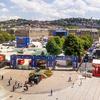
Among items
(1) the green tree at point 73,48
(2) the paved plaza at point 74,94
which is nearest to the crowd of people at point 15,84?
(2) the paved plaza at point 74,94

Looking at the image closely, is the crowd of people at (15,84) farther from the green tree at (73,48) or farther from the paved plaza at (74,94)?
the green tree at (73,48)

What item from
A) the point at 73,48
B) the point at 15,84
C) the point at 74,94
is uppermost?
the point at 73,48

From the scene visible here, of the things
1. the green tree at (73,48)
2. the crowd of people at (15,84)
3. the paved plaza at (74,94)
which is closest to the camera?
the paved plaza at (74,94)

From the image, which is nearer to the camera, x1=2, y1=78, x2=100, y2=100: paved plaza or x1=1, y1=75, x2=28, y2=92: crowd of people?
x1=2, y1=78, x2=100, y2=100: paved plaza

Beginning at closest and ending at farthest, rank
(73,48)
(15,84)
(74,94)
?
(74,94) → (15,84) → (73,48)

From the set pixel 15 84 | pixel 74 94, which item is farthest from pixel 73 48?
pixel 74 94

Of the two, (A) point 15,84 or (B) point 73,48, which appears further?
(B) point 73,48

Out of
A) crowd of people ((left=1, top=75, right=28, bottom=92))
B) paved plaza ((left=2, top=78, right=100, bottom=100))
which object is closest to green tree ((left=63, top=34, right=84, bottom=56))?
crowd of people ((left=1, top=75, right=28, bottom=92))

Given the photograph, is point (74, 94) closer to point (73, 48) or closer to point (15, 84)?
point (15, 84)

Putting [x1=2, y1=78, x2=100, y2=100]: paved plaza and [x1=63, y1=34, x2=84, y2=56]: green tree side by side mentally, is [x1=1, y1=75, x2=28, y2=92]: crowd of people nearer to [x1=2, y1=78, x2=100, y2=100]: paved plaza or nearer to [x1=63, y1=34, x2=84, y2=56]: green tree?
[x1=2, y1=78, x2=100, y2=100]: paved plaza

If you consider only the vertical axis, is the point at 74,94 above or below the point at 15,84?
below

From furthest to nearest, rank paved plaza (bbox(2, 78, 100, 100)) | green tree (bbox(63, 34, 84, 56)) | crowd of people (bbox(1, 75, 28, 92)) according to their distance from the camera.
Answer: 1. green tree (bbox(63, 34, 84, 56))
2. crowd of people (bbox(1, 75, 28, 92))
3. paved plaza (bbox(2, 78, 100, 100))

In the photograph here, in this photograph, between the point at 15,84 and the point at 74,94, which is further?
the point at 15,84

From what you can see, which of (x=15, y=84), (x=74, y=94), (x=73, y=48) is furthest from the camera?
(x=73, y=48)
